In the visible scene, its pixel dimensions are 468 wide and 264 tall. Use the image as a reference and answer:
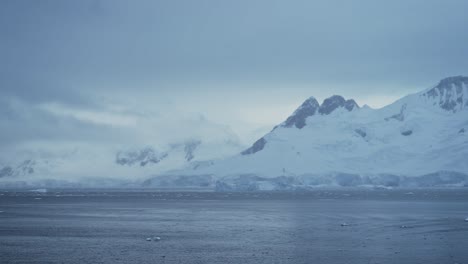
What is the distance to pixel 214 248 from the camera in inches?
2135

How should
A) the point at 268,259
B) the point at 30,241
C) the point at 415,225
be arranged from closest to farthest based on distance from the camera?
1. the point at 268,259
2. the point at 30,241
3. the point at 415,225

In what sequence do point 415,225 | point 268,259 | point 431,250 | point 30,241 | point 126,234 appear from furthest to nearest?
1. point 415,225
2. point 126,234
3. point 30,241
4. point 431,250
5. point 268,259

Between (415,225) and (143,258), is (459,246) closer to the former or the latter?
(415,225)

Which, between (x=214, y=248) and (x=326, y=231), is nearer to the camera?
(x=214, y=248)

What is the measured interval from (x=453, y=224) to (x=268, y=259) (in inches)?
1372

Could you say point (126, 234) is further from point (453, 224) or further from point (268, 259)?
point (453, 224)

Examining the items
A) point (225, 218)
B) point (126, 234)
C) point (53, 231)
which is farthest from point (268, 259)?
point (225, 218)

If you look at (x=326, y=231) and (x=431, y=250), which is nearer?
(x=431, y=250)

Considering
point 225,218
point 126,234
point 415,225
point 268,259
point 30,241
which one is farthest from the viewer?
point 225,218

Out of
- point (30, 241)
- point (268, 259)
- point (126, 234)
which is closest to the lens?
point (268, 259)

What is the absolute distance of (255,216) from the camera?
90875mm

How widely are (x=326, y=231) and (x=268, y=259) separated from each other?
856 inches

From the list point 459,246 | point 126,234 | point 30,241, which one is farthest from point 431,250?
point 30,241

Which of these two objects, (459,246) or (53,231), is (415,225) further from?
(53,231)
